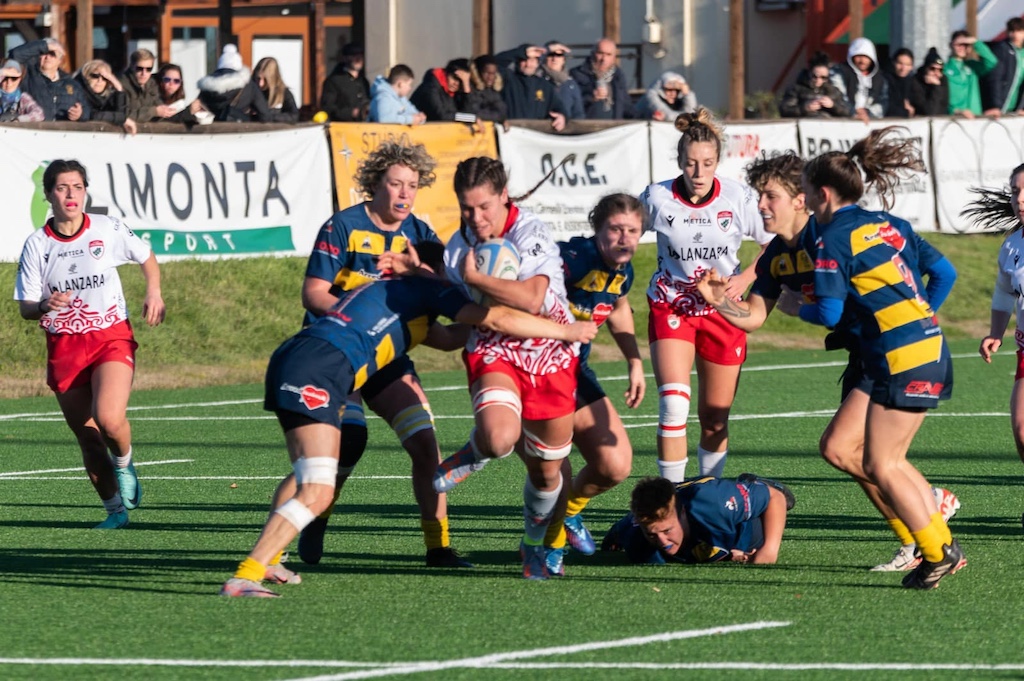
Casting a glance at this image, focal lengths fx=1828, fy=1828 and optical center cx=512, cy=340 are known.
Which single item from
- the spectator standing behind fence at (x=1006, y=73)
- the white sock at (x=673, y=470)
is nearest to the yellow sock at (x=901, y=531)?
the white sock at (x=673, y=470)

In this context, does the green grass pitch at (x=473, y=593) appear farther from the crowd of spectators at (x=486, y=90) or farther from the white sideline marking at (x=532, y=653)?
the crowd of spectators at (x=486, y=90)

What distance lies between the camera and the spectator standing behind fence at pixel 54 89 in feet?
56.5

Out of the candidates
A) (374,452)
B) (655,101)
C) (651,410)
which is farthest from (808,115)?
(374,452)

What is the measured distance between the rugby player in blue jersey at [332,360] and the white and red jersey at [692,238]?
2022 millimetres

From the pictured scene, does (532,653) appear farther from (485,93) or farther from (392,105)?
(485,93)

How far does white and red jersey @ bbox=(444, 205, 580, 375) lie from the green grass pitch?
946mm

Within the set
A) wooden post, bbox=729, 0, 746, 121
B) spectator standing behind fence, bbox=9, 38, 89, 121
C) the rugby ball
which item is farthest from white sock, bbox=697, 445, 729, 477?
wooden post, bbox=729, 0, 746, 121

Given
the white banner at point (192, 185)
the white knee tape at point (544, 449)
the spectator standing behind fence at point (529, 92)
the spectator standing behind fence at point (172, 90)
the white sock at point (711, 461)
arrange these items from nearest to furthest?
1. the white knee tape at point (544, 449)
2. the white sock at point (711, 461)
3. the white banner at point (192, 185)
4. the spectator standing behind fence at point (172, 90)
5. the spectator standing behind fence at point (529, 92)

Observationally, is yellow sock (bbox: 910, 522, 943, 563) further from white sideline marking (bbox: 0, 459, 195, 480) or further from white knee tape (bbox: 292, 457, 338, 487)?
white sideline marking (bbox: 0, 459, 195, 480)

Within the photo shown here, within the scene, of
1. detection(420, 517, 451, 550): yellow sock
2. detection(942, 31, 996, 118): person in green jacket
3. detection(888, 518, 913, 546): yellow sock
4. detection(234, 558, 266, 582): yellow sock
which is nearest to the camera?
detection(234, 558, 266, 582): yellow sock

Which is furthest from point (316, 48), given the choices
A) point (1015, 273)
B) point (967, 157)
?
point (1015, 273)

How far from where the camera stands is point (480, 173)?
725cm

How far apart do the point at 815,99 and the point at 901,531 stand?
14.4 metres

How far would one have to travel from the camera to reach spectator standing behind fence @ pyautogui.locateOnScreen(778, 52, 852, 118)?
854 inches
